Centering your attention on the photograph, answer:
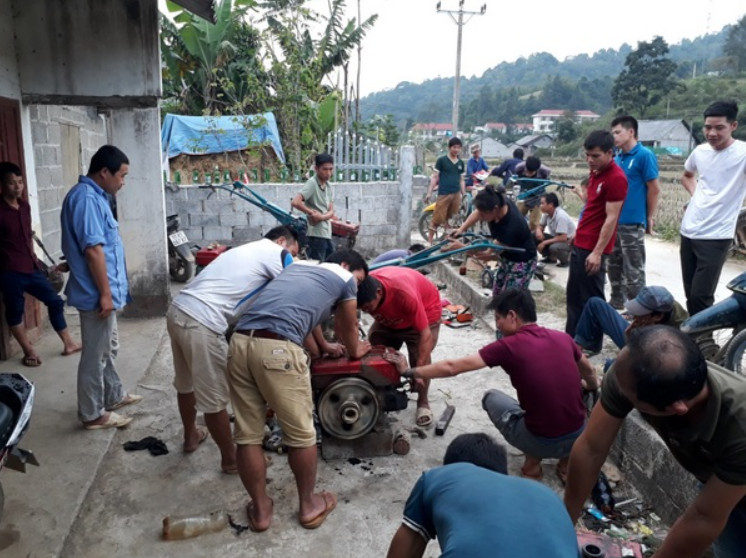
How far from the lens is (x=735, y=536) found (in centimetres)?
209

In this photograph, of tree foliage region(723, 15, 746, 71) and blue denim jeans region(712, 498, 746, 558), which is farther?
tree foliage region(723, 15, 746, 71)

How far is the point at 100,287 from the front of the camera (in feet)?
12.1

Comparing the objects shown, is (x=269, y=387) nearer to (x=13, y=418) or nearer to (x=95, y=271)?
(x=13, y=418)

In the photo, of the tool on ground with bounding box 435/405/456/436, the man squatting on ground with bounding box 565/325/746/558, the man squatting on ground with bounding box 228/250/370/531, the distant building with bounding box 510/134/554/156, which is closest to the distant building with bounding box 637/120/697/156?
the distant building with bounding box 510/134/554/156

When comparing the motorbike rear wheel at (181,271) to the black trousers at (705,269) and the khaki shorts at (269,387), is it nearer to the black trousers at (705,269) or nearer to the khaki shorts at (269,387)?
the khaki shorts at (269,387)

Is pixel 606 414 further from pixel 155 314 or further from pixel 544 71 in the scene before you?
pixel 544 71

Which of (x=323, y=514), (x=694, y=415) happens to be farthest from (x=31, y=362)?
(x=694, y=415)

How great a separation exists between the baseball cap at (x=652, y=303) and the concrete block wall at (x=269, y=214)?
615cm

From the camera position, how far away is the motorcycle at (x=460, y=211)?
10594 millimetres

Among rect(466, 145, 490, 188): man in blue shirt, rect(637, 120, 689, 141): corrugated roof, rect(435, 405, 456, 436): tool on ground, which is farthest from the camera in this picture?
rect(637, 120, 689, 141): corrugated roof

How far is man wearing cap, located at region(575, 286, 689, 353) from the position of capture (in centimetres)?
373

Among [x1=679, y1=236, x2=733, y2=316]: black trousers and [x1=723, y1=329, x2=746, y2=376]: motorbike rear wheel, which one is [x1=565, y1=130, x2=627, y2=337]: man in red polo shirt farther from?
→ [x1=723, y1=329, x2=746, y2=376]: motorbike rear wheel

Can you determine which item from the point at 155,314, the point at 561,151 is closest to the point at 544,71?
the point at 561,151

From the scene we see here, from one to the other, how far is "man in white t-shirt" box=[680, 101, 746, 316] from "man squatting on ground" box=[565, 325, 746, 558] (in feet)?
9.62
